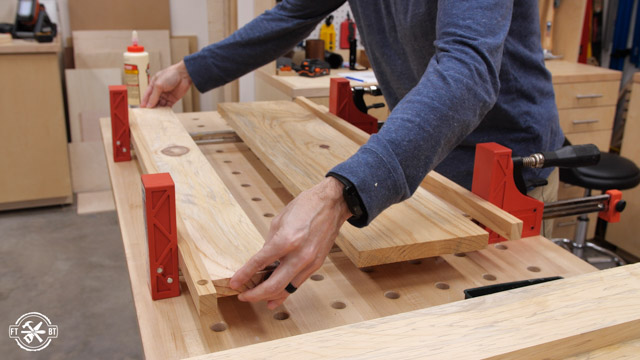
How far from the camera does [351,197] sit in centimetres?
79

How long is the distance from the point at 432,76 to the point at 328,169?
1.30 ft

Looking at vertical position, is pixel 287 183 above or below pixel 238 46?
below

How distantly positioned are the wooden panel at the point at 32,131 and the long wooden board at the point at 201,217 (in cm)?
187

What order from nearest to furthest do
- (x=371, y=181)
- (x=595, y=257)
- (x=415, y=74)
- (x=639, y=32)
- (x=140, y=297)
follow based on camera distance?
(x=371, y=181), (x=140, y=297), (x=415, y=74), (x=595, y=257), (x=639, y=32)

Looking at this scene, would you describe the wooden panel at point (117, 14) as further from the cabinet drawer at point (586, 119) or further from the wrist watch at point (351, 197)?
the wrist watch at point (351, 197)

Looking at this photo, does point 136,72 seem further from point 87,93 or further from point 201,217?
point 87,93

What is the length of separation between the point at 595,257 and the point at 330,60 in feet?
5.54

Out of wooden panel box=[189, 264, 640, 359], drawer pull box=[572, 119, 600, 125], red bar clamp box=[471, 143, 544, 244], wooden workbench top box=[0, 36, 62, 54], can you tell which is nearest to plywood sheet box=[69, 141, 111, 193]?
wooden workbench top box=[0, 36, 62, 54]

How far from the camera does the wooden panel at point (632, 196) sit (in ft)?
9.32

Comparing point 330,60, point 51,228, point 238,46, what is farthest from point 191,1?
point 238,46

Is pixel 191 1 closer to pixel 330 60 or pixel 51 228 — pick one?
pixel 330 60

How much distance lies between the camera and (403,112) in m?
0.83
